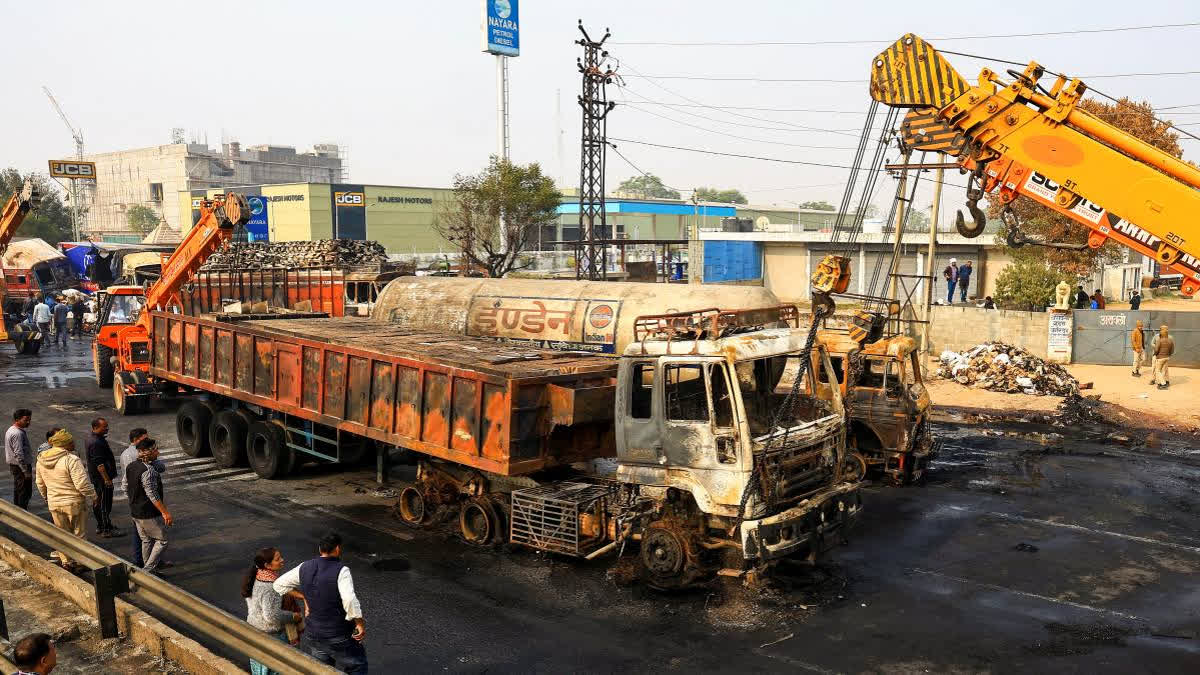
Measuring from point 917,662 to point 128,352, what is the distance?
57.5ft

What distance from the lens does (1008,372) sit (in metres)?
23.2

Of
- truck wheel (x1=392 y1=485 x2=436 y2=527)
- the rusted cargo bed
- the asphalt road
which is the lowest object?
the asphalt road

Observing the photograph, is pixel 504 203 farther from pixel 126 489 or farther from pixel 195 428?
pixel 126 489

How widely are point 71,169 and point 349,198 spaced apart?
18.9 meters

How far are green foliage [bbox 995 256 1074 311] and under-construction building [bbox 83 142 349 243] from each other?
91.9 metres

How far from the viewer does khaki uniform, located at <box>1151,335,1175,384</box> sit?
21984 mm

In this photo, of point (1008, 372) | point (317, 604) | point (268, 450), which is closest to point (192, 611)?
point (317, 604)

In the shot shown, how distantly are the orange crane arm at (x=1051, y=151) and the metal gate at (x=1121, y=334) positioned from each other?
48.4 feet

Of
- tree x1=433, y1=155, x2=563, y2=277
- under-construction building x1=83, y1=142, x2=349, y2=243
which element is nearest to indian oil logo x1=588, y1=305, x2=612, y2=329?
tree x1=433, y1=155, x2=563, y2=277

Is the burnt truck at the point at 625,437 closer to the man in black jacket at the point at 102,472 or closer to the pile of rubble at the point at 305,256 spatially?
the man in black jacket at the point at 102,472

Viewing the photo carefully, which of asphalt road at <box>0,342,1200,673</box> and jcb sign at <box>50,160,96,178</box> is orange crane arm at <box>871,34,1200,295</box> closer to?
asphalt road at <box>0,342,1200,673</box>

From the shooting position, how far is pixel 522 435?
10.4 meters

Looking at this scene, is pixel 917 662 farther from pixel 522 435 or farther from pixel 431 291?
pixel 431 291

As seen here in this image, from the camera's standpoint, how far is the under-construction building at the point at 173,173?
10556cm
